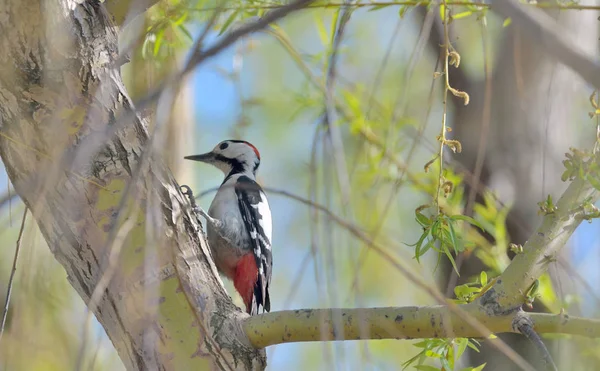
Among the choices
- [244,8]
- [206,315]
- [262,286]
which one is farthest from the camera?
[262,286]

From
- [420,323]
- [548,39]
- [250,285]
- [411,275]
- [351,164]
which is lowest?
[411,275]

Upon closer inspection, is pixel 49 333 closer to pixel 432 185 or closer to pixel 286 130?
pixel 432 185

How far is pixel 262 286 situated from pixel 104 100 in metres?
1.60

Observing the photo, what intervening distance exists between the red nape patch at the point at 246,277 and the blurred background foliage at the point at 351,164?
5.6 inches

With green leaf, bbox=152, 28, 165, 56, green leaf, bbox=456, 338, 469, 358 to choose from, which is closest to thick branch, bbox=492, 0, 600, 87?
green leaf, bbox=456, 338, 469, 358

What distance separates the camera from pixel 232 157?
12.1ft

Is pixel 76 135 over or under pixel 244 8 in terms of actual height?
under

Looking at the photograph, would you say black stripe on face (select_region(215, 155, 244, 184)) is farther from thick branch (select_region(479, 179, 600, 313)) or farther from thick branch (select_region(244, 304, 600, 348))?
thick branch (select_region(479, 179, 600, 313))

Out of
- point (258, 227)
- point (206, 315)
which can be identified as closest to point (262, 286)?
point (258, 227)

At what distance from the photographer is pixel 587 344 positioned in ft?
7.10

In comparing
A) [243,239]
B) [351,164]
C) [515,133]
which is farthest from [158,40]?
[515,133]

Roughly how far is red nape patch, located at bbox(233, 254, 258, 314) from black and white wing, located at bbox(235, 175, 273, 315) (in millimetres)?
19

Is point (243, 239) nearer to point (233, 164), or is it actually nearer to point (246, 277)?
point (246, 277)

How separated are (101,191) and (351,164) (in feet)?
1.92
